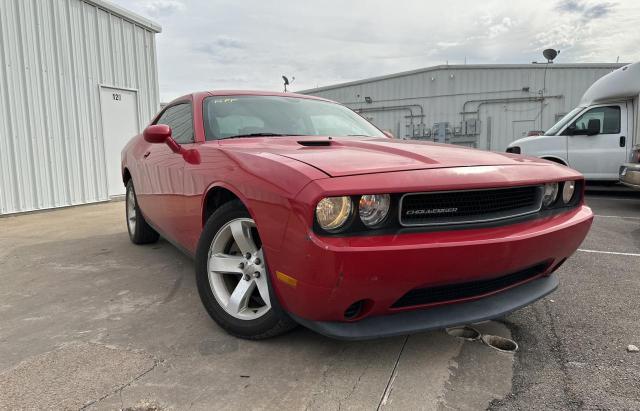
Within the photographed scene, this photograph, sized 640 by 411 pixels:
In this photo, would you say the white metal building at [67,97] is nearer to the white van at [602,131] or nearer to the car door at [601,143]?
the white van at [602,131]

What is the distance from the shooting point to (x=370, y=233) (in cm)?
176

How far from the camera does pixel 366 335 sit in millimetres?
1806

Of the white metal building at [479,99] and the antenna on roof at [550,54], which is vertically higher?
the antenna on roof at [550,54]

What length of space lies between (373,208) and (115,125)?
8442 mm

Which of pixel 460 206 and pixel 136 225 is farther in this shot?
pixel 136 225

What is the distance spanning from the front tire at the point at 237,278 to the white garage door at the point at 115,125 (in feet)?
23.8

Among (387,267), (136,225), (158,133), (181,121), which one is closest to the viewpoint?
(387,267)

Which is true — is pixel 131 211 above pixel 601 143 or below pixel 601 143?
below

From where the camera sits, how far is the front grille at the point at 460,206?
185cm

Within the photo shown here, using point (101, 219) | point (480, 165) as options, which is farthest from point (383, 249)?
point (101, 219)

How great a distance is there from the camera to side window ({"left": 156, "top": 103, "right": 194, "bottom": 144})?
3.14 metres

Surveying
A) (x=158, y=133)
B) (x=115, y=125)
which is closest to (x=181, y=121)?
(x=158, y=133)

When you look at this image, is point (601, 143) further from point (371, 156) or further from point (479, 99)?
point (479, 99)

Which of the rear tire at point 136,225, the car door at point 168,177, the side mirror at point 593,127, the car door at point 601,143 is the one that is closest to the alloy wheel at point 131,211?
the rear tire at point 136,225
